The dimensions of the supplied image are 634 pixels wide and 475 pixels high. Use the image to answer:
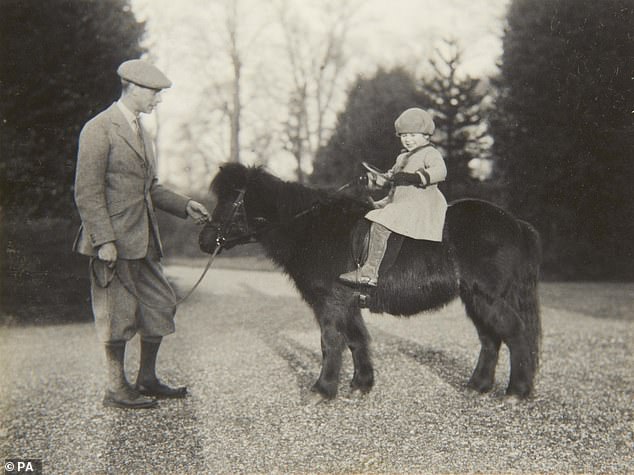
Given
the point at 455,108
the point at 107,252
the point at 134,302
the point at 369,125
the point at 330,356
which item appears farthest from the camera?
the point at 369,125

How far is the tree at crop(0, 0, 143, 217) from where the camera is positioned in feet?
16.6

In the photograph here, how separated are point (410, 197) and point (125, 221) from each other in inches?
88.9

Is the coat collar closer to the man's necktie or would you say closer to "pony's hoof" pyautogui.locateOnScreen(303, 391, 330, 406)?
the man's necktie

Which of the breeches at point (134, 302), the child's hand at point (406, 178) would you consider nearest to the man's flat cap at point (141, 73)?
the breeches at point (134, 302)

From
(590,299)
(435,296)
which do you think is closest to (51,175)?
(435,296)

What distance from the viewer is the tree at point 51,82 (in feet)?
16.6

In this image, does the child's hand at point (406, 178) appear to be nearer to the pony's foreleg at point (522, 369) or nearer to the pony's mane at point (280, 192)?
the pony's mane at point (280, 192)

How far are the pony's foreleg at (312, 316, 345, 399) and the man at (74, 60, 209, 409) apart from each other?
52.6 inches

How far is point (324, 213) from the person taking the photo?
5.04 m

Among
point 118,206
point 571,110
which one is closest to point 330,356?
point 118,206

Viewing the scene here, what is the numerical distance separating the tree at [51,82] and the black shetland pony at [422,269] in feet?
7.99

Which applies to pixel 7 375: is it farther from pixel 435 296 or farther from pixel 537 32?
pixel 537 32

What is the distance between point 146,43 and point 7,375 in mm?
3781

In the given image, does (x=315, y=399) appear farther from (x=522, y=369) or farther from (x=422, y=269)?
(x=522, y=369)
